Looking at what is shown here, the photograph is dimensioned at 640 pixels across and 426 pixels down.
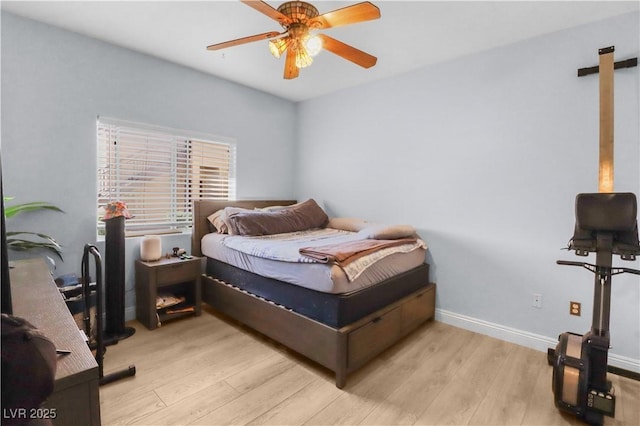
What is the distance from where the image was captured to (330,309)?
1985mm

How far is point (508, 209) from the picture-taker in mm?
2621

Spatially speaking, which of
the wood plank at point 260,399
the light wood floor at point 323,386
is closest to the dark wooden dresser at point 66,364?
the light wood floor at point 323,386

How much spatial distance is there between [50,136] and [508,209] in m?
3.83

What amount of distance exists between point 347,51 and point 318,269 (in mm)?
1416

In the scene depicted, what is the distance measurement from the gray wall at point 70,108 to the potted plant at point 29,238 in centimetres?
7

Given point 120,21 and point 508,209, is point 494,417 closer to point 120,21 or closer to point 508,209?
point 508,209

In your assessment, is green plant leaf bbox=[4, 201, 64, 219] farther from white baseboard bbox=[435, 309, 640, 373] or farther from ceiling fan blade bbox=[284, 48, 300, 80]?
white baseboard bbox=[435, 309, 640, 373]

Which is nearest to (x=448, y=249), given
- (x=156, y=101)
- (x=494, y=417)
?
(x=494, y=417)

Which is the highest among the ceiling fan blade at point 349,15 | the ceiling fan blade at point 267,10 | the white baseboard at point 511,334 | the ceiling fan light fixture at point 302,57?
the ceiling fan blade at point 267,10

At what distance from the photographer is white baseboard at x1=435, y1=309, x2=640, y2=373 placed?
2.18 m

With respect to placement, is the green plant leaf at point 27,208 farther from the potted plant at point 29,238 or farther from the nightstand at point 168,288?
the nightstand at point 168,288

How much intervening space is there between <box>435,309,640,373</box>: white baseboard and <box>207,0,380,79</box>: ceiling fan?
2.42m

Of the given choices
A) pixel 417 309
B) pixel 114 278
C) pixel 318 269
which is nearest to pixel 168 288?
pixel 114 278

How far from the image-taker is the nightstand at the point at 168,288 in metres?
2.70
